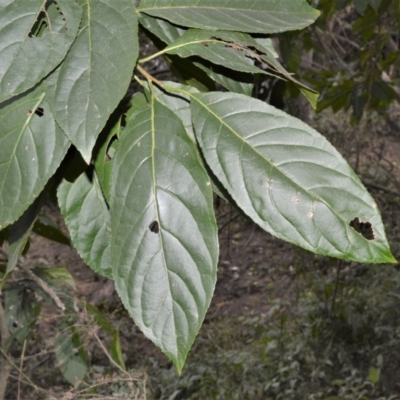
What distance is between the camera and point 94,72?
86cm

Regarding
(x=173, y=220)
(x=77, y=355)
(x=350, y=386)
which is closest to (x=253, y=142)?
(x=173, y=220)

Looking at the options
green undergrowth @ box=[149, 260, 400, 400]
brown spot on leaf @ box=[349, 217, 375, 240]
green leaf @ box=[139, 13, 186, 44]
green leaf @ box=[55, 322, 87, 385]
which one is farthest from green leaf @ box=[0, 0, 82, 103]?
green undergrowth @ box=[149, 260, 400, 400]

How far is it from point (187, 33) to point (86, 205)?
0.32 metres

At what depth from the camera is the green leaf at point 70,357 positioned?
7.08ft

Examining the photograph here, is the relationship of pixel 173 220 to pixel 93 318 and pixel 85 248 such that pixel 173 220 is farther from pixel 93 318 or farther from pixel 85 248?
pixel 93 318

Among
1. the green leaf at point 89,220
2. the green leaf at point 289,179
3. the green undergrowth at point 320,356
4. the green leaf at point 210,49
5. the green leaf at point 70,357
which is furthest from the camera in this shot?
the green undergrowth at point 320,356

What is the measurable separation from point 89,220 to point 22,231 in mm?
113

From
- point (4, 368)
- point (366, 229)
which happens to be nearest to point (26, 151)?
point (366, 229)

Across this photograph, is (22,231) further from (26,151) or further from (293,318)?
(293,318)

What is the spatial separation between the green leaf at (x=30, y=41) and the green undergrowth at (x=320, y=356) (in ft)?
9.54

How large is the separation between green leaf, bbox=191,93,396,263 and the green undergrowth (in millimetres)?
2799

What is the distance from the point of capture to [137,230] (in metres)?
0.86

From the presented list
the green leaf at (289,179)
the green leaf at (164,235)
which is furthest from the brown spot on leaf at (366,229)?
the green leaf at (164,235)

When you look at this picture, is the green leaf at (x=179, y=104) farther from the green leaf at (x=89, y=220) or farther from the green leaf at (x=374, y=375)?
the green leaf at (x=374, y=375)
